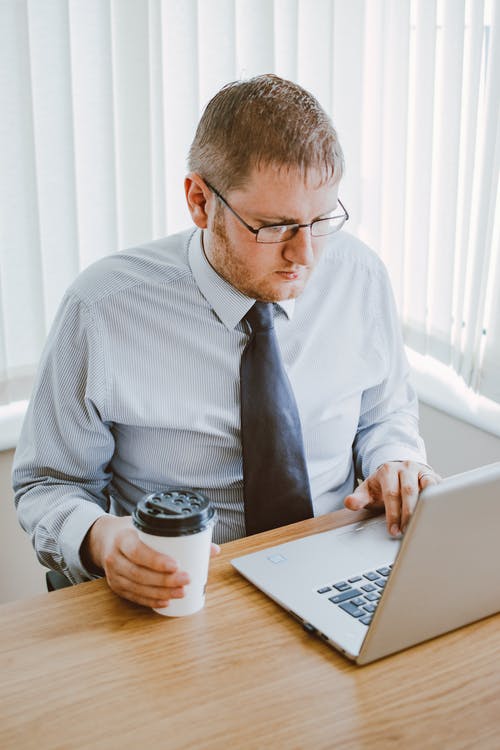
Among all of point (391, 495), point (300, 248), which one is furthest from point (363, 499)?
point (300, 248)

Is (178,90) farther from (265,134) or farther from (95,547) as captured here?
(95,547)

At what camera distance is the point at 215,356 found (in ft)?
4.71

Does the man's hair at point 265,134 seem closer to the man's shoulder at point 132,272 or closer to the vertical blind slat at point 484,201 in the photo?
the man's shoulder at point 132,272

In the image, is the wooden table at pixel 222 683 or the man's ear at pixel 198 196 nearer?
the wooden table at pixel 222 683

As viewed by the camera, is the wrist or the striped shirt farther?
the striped shirt

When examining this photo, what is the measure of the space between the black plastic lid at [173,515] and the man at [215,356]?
21 cm

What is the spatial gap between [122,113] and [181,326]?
33.7 inches

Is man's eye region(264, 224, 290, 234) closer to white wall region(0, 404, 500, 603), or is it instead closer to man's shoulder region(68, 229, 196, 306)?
man's shoulder region(68, 229, 196, 306)

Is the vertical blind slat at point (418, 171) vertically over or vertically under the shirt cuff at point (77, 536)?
over

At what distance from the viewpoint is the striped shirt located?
4.53 feet

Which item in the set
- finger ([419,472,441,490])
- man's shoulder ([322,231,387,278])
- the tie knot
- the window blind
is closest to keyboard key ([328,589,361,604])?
finger ([419,472,441,490])

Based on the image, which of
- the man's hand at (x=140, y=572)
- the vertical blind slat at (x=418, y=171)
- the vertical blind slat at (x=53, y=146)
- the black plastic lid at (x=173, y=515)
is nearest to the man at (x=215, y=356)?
the man's hand at (x=140, y=572)

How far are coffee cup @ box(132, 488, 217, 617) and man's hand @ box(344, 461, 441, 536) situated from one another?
365mm

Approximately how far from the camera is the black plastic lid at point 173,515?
95 centimetres
